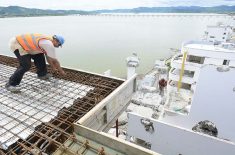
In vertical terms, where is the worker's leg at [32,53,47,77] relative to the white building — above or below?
above

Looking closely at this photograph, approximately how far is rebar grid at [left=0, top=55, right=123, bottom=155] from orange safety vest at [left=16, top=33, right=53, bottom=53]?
0.76 meters

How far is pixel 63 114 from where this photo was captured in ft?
8.20

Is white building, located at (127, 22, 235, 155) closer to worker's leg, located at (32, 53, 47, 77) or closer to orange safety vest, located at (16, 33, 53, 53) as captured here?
Answer: worker's leg, located at (32, 53, 47, 77)

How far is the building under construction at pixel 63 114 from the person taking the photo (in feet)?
6.18

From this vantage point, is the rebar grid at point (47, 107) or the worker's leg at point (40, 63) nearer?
the rebar grid at point (47, 107)

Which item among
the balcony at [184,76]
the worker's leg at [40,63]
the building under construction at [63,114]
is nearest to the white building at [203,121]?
the building under construction at [63,114]

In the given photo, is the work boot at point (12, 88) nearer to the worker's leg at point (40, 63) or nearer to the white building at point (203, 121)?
the worker's leg at point (40, 63)

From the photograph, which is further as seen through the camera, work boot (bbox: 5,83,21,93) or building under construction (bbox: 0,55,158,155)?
work boot (bbox: 5,83,21,93)

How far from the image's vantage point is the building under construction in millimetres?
1885

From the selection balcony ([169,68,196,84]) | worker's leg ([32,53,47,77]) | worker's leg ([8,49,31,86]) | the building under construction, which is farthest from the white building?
balcony ([169,68,196,84])

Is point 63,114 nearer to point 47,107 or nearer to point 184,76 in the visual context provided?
point 47,107

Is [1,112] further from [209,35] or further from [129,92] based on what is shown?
[209,35]

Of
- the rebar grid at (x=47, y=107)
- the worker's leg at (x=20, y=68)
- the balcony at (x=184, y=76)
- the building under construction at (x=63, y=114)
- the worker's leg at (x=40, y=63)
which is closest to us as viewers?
the building under construction at (x=63, y=114)

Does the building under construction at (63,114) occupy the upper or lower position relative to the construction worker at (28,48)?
lower
